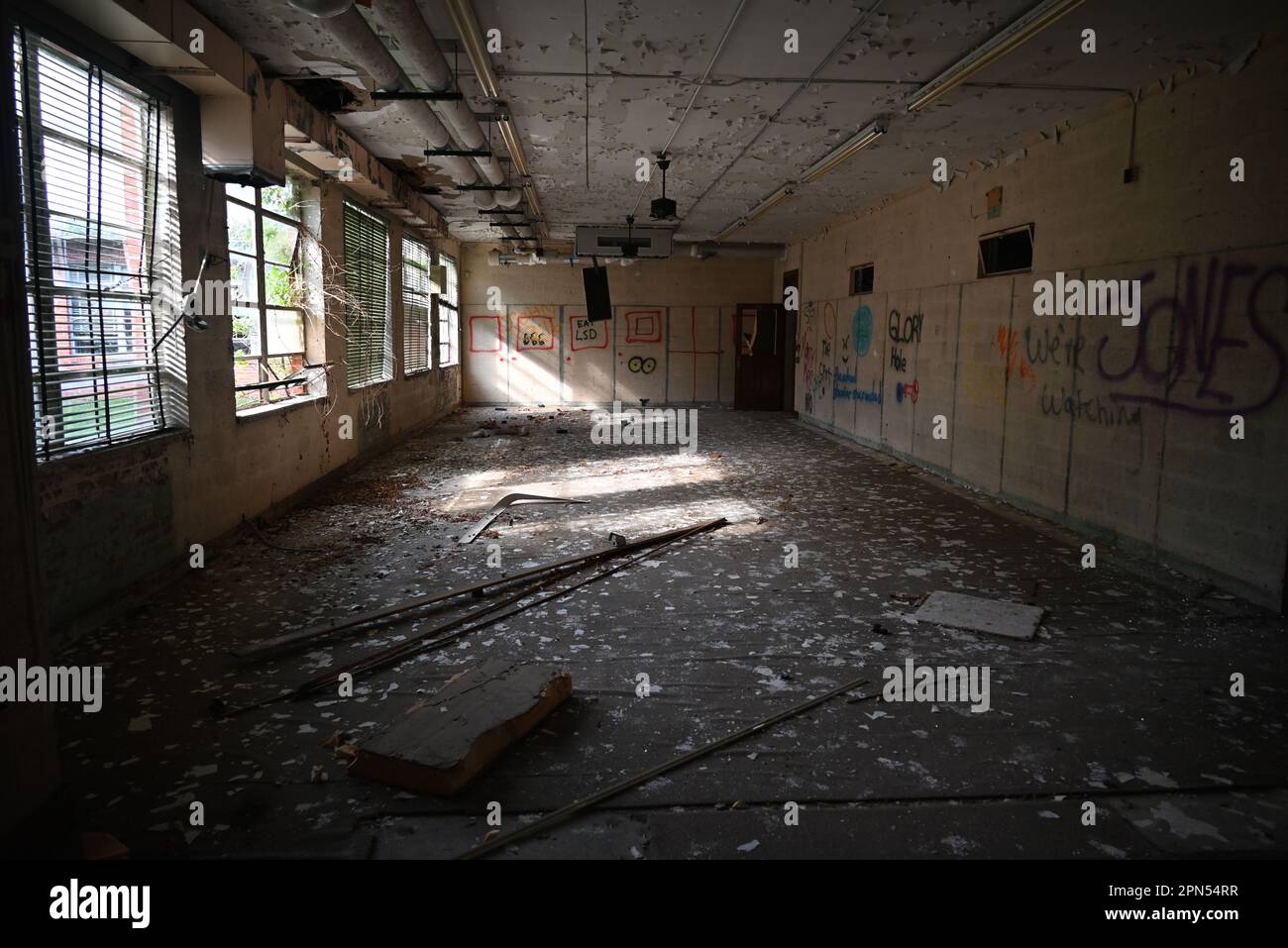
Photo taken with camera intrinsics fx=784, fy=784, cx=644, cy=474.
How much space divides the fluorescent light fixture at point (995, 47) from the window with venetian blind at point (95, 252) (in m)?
4.71

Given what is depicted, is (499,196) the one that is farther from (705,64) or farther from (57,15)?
(57,15)

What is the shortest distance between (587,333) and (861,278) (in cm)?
633

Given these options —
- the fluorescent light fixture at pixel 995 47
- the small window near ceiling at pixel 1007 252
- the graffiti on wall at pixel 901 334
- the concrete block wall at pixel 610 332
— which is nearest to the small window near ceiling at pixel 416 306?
the concrete block wall at pixel 610 332

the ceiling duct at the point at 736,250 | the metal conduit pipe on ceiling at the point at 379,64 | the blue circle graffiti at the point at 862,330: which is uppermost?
the ceiling duct at the point at 736,250

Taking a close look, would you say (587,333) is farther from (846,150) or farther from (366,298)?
(846,150)

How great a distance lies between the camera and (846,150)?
7.03 metres

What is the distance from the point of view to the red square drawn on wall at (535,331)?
15.4 m

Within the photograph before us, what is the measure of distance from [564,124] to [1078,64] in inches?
152

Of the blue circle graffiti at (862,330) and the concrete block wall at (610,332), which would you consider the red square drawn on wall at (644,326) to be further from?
the blue circle graffiti at (862,330)

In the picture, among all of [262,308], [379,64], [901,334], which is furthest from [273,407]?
[901,334]

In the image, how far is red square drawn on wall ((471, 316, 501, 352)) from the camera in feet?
50.4

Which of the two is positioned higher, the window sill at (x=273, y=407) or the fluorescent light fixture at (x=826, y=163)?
the fluorescent light fixture at (x=826, y=163)

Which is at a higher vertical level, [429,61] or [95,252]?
[429,61]
